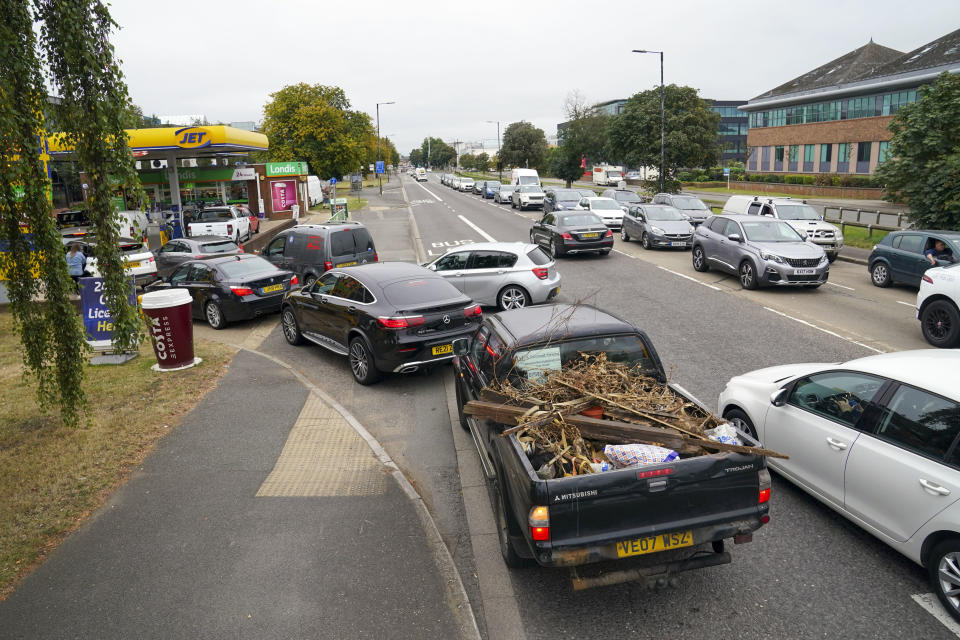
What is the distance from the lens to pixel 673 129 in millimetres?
40844

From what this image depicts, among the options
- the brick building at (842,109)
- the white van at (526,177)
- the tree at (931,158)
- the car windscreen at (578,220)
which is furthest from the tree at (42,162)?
the brick building at (842,109)

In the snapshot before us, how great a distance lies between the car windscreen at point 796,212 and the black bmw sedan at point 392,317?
15353mm

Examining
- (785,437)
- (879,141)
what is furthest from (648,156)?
(785,437)

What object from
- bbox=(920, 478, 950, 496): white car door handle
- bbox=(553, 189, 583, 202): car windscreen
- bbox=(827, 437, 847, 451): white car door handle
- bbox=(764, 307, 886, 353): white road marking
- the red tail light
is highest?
bbox=(553, 189, 583, 202): car windscreen

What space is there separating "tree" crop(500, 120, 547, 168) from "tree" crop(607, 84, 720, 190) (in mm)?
37769

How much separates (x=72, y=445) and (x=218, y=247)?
41.6 ft

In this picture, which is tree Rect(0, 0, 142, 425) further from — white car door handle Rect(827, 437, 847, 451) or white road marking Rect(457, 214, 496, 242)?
white road marking Rect(457, 214, 496, 242)

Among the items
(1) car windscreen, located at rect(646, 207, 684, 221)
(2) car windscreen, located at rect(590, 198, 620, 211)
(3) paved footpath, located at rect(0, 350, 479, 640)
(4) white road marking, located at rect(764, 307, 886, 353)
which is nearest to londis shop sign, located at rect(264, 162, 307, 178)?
(2) car windscreen, located at rect(590, 198, 620, 211)

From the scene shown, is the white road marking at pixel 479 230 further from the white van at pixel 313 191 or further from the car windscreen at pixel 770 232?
the white van at pixel 313 191

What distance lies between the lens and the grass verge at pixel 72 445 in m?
5.58

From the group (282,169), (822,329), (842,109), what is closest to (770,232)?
(822,329)

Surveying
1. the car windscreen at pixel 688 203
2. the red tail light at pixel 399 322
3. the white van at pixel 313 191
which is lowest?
the red tail light at pixel 399 322

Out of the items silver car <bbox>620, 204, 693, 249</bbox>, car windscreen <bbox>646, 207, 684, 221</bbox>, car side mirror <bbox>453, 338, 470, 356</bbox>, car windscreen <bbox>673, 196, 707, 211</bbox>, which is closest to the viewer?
car side mirror <bbox>453, 338, 470, 356</bbox>

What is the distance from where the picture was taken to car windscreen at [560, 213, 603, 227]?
2139cm
